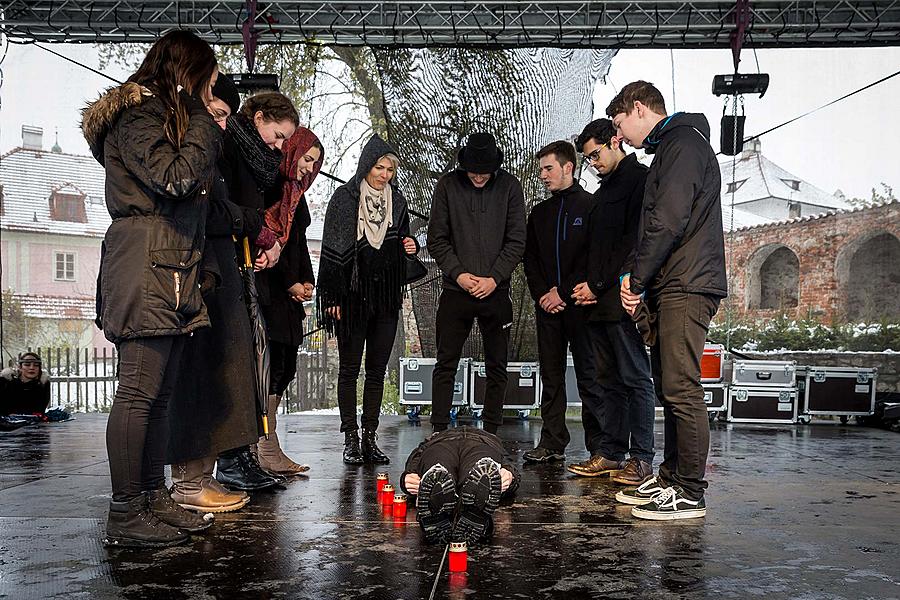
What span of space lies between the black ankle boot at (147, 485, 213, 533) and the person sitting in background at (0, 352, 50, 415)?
4.32 metres

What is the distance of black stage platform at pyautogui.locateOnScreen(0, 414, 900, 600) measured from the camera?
83.2 inches

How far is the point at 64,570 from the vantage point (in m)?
2.23

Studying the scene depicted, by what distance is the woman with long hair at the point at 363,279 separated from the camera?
13.3 ft

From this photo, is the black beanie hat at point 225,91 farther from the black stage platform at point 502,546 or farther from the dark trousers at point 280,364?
the black stage platform at point 502,546

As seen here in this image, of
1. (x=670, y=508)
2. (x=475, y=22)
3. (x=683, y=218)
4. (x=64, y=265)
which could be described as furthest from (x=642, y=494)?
(x=64, y=265)

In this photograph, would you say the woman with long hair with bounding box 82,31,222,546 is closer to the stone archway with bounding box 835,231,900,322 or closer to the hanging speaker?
the hanging speaker

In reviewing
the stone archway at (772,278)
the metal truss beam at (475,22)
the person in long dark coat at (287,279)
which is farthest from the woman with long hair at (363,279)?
the stone archway at (772,278)

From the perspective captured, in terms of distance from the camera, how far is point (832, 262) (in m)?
8.44

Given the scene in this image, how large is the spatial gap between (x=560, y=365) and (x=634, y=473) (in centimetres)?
79

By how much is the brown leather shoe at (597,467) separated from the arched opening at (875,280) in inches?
208

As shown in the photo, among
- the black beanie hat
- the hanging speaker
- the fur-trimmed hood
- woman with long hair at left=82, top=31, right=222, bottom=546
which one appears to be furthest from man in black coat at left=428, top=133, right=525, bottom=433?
the hanging speaker

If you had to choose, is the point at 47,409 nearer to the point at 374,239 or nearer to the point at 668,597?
the point at 374,239

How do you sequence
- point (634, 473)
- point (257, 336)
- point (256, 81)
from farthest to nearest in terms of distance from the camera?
point (256, 81), point (634, 473), point (257, 336)

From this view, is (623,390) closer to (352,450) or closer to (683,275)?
(683,275)
